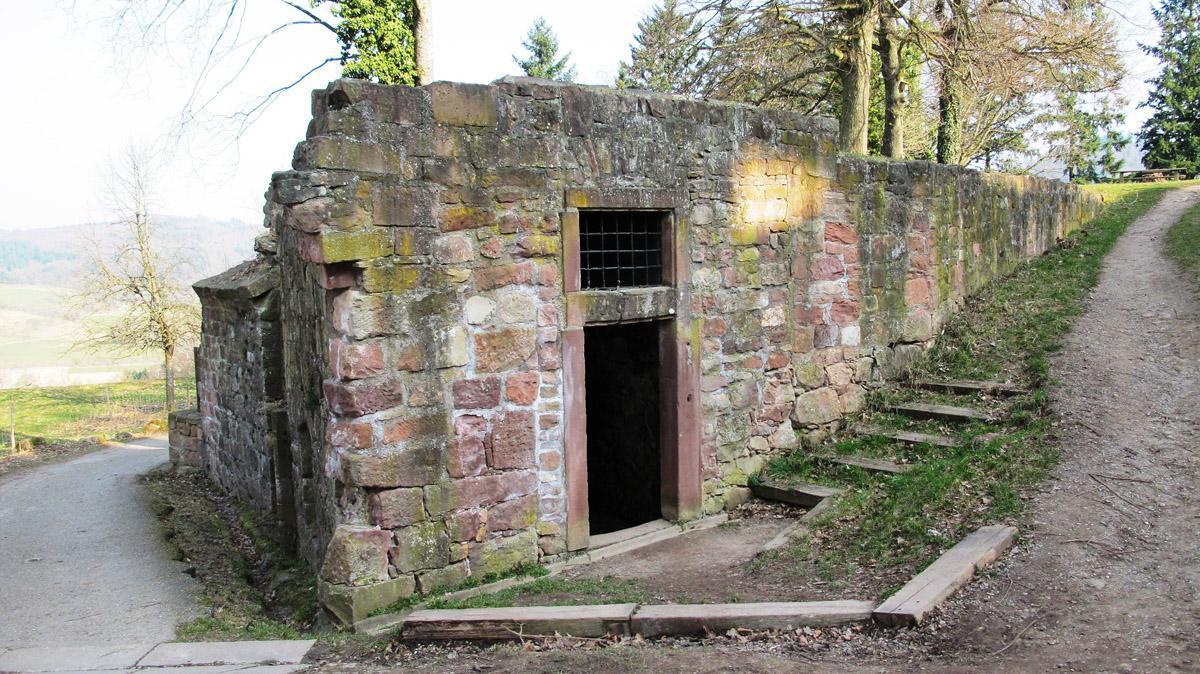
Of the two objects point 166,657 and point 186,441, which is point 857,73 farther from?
point 166,657

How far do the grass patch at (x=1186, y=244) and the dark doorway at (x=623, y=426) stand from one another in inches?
301

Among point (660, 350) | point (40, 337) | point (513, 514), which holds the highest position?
point (660, 350)

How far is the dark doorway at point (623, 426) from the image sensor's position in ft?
27.5

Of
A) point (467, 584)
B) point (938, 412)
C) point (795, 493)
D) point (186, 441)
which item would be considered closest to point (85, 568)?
point (467, 584)

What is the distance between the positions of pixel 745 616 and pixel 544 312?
8.70 feet

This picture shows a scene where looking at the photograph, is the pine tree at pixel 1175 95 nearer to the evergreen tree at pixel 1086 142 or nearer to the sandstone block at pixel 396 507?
the evergreen tree at pixel 1086 142

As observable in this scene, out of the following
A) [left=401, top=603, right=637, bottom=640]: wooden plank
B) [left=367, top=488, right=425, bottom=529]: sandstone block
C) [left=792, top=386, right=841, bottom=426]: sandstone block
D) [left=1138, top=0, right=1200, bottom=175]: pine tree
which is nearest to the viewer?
[left=401, top=603, right=637, bottom=640]: wooden plank

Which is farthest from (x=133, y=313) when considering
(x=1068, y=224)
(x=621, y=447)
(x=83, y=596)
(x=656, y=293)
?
(x=1068, y=224)

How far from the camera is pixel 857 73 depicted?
14.9m

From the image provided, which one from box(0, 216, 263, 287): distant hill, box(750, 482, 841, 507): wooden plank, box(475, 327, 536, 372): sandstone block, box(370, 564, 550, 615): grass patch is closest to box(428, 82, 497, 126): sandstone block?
box(475, 327, 536, 372): sandstone block

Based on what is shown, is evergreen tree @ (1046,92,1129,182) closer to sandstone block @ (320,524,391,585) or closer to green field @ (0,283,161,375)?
sandstone block @ (320,524,391,585)

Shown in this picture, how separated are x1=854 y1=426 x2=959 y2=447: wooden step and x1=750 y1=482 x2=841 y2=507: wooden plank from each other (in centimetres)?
105

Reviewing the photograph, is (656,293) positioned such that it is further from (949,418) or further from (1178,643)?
(1178,643)

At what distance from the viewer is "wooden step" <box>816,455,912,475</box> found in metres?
7.44
